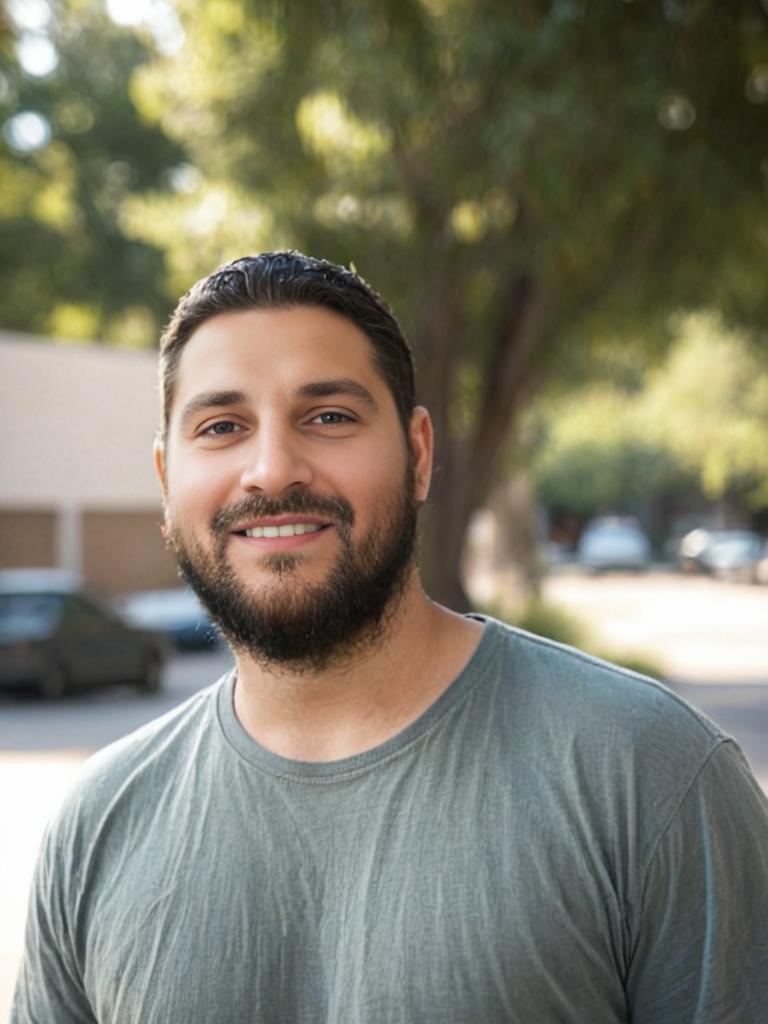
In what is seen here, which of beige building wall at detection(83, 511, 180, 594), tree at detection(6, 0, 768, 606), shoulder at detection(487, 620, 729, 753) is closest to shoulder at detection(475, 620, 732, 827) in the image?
shoulder at detection(487, 620, 729, 753)

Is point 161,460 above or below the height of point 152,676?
below

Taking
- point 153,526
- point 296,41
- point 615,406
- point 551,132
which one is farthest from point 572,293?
point 615,406

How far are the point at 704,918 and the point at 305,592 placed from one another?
0.64 meters

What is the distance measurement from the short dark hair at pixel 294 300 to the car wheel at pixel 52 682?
55.5 ft

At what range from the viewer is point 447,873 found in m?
1.93

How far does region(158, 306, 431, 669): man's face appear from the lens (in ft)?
6.95

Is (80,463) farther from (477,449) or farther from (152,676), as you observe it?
(477,449)

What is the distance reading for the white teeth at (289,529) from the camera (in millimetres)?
2105

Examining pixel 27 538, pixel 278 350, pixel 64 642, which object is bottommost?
pixel 278 350

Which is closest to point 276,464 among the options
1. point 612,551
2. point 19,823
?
point 19,823

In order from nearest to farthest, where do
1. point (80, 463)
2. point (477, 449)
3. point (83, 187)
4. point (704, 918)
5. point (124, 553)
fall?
point (704, 918)
point (477, 449)
point (80, 463)
point (124, 553)
point (83, 187)

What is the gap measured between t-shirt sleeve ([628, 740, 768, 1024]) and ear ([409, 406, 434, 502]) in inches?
24.2

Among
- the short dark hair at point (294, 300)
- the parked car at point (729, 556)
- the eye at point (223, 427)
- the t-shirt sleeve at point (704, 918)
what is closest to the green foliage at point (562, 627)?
the short dark hair at point (294, 300)

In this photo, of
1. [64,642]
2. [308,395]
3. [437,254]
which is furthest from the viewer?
[64,642]
